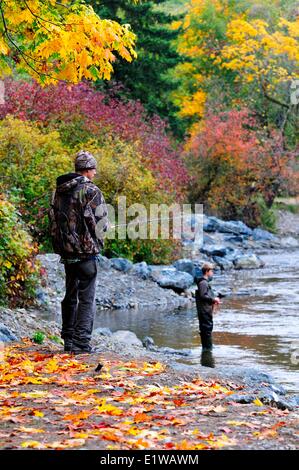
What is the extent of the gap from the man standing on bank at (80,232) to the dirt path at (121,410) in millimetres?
515

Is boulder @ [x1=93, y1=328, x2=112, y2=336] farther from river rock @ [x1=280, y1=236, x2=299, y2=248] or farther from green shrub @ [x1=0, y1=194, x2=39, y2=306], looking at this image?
river rock @ [x1=280, y1=236, x2=299, y2=248]

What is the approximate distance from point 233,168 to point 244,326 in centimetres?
2282

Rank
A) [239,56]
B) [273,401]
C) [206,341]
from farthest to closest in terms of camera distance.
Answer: [239,56], [206,341], [273,401]

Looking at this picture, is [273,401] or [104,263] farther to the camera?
[104,263]

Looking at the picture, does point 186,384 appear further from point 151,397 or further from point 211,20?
point 211,20

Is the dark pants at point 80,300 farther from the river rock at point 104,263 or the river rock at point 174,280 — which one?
the river rock at point 174,280

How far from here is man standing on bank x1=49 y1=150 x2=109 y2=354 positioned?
9.70 meters

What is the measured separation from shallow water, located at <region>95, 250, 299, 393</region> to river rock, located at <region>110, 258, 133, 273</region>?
95.9 inches

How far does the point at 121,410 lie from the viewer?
23.2 feet

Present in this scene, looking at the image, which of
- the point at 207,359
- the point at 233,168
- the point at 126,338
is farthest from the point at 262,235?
the point at 207,359

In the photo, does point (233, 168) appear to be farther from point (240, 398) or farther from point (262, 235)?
point (240, 398)

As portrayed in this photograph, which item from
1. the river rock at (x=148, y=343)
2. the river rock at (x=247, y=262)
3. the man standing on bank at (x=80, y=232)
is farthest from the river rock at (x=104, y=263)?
the man standing on bank at (x=80, y=232)

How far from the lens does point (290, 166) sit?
41688 millimetres

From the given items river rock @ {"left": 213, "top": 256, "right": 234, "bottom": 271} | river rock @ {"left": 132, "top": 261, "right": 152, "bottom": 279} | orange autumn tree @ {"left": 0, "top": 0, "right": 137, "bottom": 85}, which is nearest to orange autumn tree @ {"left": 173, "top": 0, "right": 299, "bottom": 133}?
river rock @ {"left": 213, "top": 256, "right": 234, "bottom": 271}
